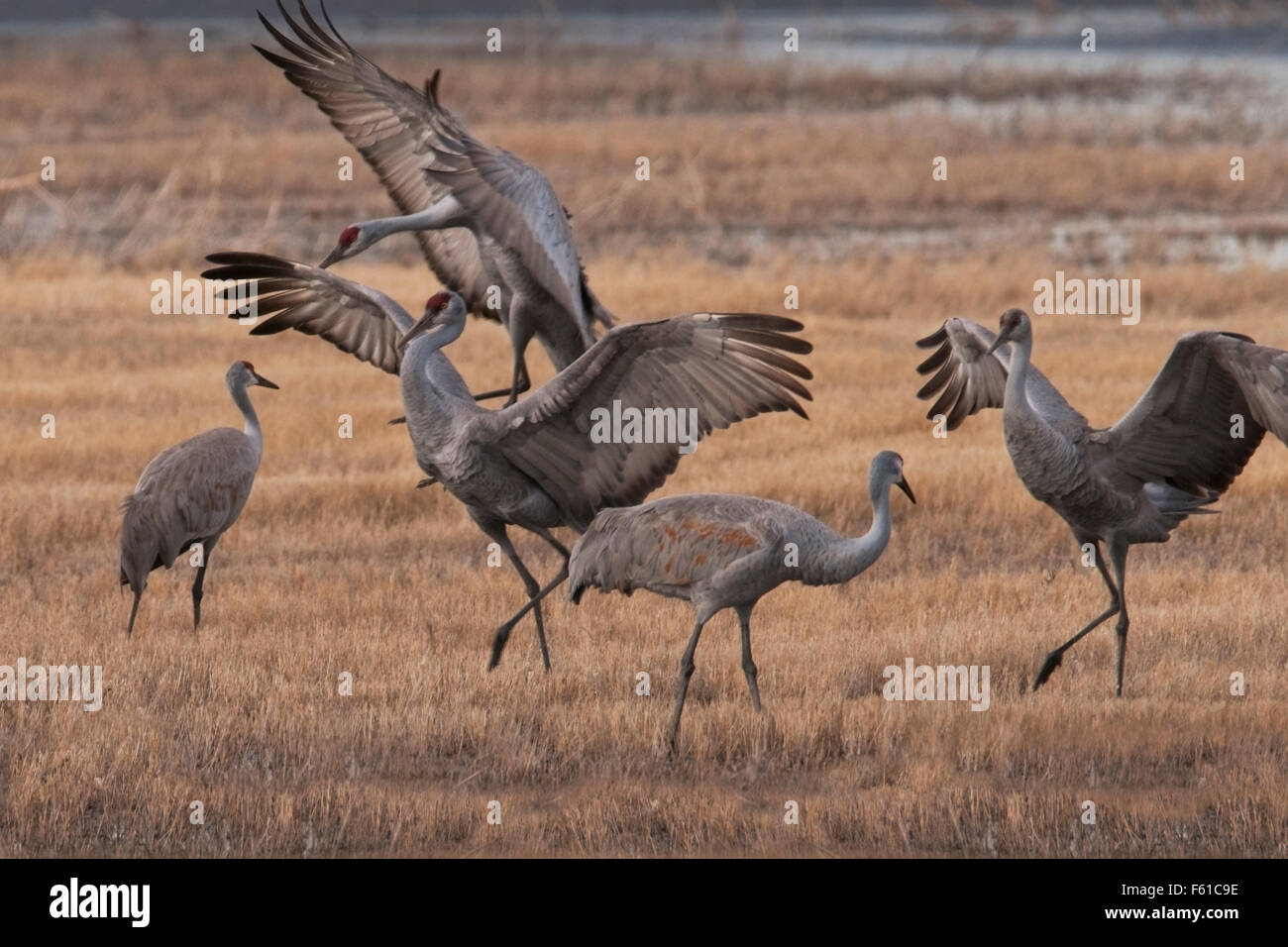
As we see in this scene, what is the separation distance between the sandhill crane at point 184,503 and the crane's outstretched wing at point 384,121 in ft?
4.36

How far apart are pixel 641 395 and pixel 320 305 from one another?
206 cm

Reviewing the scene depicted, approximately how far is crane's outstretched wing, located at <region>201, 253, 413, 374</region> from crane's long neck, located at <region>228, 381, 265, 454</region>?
0.51 meters

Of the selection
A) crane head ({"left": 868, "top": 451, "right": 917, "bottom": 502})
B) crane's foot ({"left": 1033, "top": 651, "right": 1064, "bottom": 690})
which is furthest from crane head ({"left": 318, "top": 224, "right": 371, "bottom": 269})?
crane's foot ({"left": 1033, "top": 651, "right": 1064, "bottom": 690})

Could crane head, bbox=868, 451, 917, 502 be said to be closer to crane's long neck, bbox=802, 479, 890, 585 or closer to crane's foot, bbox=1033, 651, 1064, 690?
crane's long neck, bbox=802, 479, 890, 585

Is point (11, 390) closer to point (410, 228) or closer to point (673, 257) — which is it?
point (410, 228)

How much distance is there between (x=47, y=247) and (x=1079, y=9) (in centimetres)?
3556

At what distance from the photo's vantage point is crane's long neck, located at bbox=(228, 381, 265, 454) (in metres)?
8.01

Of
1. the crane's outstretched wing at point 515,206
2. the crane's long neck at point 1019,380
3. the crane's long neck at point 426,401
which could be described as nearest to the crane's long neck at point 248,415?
the crane's outstretched wing at point 515,206

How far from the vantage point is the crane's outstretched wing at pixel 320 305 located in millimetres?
7395

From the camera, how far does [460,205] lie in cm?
732

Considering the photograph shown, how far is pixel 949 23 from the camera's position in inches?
1773

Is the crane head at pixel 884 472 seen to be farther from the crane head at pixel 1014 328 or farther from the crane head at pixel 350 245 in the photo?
the crane head at pixel 350 245

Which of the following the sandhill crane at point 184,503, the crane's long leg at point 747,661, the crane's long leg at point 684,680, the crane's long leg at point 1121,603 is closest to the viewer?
the crane's long leg at point 684,680
